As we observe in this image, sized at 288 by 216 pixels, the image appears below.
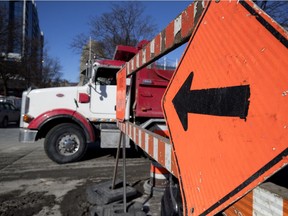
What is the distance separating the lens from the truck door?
24.2ft

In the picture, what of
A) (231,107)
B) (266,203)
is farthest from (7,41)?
(266,203)

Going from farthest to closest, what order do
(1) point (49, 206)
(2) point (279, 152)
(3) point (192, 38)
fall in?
(1) point (49, 206) → (3) point (192, 38) → (2) point (279, 152)

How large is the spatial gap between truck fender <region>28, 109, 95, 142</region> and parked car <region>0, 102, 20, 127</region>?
42.3 feet

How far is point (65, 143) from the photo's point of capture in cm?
696

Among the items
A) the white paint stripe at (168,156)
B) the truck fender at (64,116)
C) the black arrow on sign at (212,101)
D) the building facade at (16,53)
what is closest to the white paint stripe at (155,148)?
the white paint stripe at (168,156)

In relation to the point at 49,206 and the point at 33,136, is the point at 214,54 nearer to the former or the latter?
the point at 49,206

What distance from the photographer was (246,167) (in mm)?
838

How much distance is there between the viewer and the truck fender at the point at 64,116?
6.88 m

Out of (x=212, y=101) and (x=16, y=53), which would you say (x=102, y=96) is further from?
(x=16, y=53)

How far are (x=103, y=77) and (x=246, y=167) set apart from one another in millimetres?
6886

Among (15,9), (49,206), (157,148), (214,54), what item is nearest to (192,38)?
(214,54)

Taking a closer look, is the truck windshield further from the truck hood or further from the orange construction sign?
the orange construction sign

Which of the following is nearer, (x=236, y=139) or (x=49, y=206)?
(x=236, y=139)

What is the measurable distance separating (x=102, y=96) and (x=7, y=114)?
14.1m
